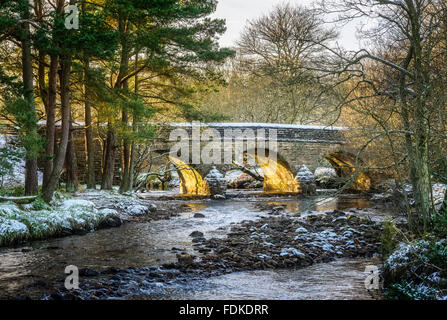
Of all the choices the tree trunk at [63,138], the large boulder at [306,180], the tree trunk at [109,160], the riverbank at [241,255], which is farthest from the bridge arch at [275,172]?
the tree trunk at [63,138]

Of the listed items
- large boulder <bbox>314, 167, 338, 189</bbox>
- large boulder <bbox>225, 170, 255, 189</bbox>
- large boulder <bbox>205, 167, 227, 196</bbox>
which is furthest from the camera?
large boulder <bbox>225, 170, 255, 189</bbox>

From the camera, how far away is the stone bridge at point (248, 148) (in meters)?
18.9

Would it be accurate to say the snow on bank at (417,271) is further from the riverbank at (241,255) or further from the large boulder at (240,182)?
the large boulder at (240,182)

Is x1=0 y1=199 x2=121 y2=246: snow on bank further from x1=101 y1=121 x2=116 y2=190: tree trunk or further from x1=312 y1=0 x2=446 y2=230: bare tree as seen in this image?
x1=312 y1=0 x2=446 y2=230: bare tree

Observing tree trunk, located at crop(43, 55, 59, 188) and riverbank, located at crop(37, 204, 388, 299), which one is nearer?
riverbank, located at crop(37, 204, 388, 299)

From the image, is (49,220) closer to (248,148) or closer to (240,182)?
(248,148)

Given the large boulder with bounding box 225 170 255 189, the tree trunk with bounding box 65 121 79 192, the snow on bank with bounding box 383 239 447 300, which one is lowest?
the snow on bank with bounding box 383 239 447 300

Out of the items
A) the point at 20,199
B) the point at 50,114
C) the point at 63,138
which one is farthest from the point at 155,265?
the point at 50,114

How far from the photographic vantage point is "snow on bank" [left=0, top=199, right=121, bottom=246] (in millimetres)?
7793

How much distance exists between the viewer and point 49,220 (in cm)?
873

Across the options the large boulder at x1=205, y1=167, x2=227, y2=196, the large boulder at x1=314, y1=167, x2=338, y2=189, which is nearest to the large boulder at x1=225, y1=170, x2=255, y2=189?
the large boulder at x1=314, y1=167, x2=338, y2=189

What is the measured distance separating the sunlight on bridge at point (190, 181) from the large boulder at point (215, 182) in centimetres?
25

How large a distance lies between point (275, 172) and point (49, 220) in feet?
51.9

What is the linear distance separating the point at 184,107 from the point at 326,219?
21.8 feet
